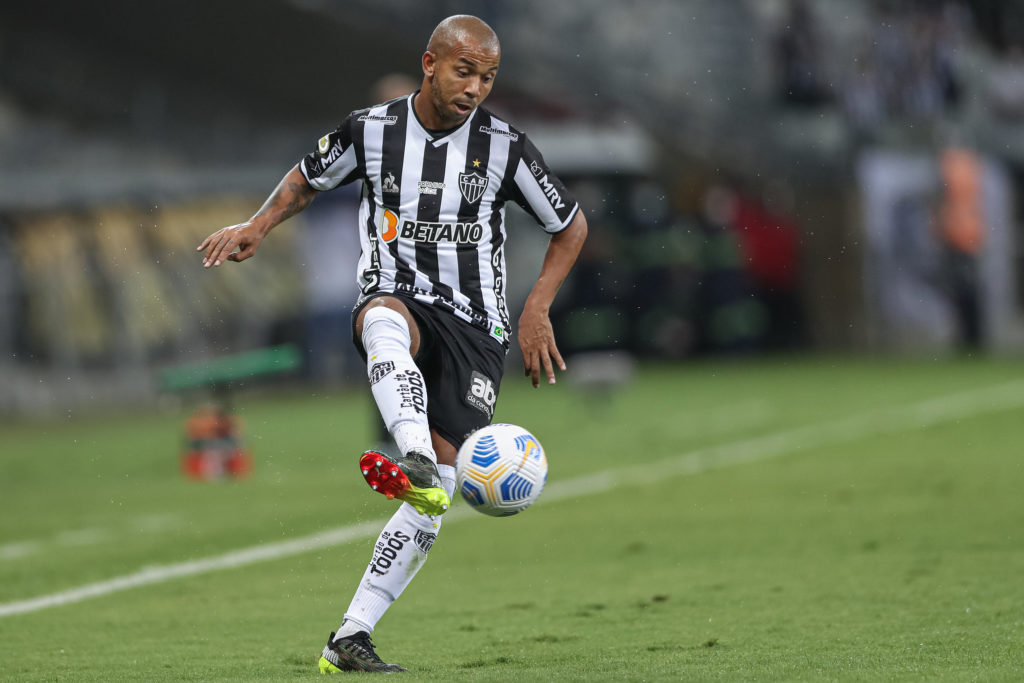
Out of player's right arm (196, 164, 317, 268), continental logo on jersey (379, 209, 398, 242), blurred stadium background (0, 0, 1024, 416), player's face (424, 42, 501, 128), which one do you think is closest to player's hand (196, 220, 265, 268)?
player's right arm (196, 164, 317, 268)

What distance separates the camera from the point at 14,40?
26547 mm

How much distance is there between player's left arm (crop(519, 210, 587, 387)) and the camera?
223 inches

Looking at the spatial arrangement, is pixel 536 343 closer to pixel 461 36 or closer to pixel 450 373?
pixel 450 373

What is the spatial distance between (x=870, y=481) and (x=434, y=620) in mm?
6035

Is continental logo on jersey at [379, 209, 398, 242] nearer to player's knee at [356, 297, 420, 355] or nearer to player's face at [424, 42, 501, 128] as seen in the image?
player's knee at [356, 297, 420, 355]

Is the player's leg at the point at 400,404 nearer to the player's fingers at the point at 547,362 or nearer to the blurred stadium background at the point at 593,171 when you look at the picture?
the player's fingers at the point at 547,362

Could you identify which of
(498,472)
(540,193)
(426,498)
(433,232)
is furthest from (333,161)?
(426,498)

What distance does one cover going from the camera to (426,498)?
15.8 feet

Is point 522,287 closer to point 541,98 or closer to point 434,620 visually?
point 541,98

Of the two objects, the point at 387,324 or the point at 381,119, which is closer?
the point at 387,324

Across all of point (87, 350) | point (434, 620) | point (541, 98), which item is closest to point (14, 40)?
point (87, 350)

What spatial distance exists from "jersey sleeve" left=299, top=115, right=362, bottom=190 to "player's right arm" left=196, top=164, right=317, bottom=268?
0.16 ft

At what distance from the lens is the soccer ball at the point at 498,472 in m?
5.11

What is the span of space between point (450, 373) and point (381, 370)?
0.43 meters
